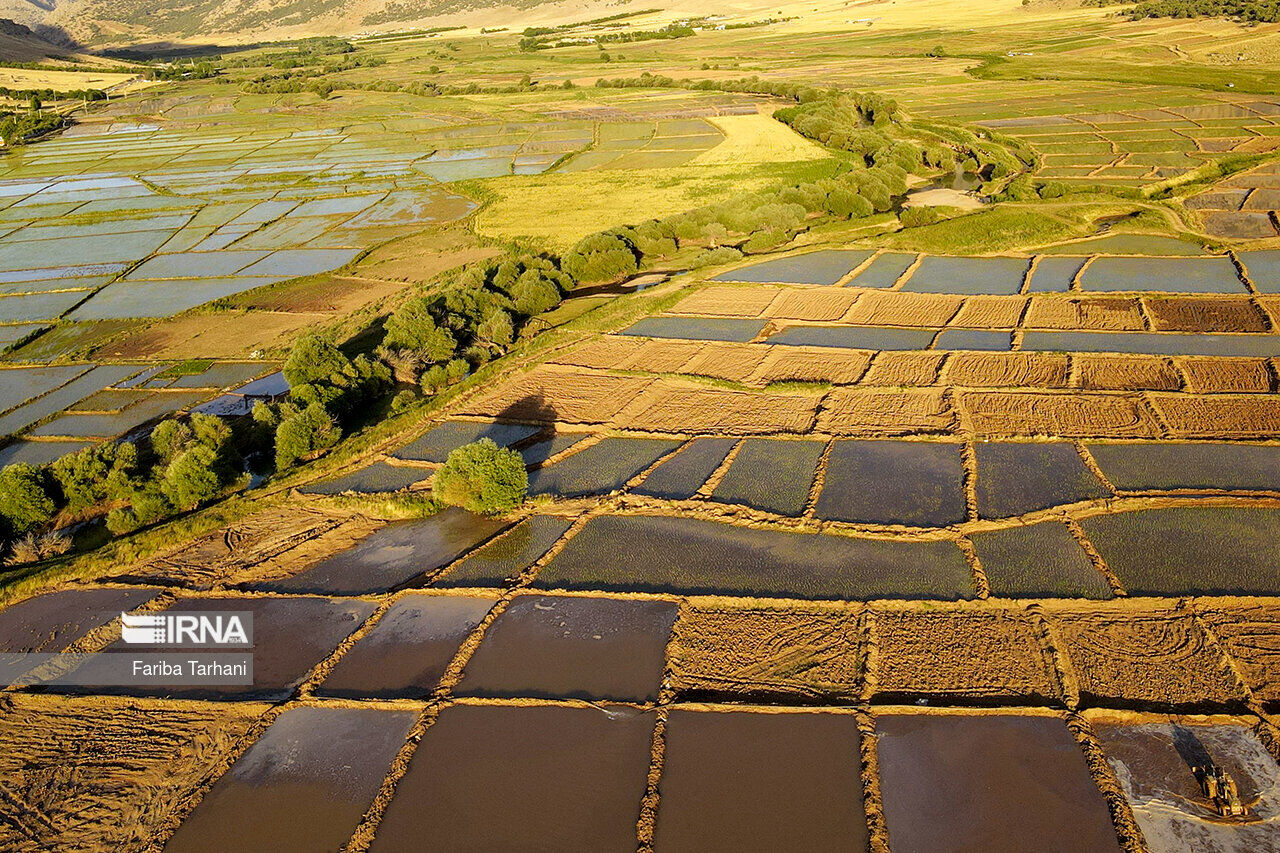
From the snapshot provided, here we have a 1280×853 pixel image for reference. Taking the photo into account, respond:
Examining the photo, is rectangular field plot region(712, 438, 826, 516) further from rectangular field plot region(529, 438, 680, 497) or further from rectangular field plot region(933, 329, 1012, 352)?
rectangular field plot region(933, 329, 1012, 352)

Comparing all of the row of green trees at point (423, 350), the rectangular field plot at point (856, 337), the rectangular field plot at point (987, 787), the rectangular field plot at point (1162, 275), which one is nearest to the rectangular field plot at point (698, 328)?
the rectangular field plot at point (856, 337)

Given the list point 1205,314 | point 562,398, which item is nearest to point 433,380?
point 562,398

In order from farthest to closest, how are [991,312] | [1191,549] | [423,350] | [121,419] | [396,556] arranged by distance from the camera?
[423,350], [991,312], [121,419], [396,556], [1191,549]

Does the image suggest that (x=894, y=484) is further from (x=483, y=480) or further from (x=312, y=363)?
(x=312, y=363)

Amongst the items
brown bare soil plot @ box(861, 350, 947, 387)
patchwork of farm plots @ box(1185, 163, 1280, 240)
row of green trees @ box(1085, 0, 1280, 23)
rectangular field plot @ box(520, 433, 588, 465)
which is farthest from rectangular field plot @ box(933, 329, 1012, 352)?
row of green trees @ box(1085, 0, 1280, 23)

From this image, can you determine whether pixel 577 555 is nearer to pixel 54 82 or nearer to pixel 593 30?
pixel 54 82

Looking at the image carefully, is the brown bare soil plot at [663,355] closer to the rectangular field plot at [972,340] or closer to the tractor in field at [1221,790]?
the rectangular field plot at [972,340]
